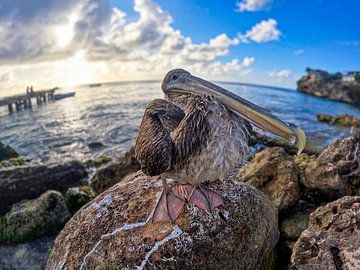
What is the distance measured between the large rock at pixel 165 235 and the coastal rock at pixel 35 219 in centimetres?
383

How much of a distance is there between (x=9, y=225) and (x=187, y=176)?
5.97 m

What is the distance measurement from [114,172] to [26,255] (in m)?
3.17

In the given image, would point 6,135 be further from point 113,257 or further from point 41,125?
point 113,257

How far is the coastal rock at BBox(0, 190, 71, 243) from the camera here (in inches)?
302

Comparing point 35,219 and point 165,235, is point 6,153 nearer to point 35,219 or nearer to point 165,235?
A: point 35,219

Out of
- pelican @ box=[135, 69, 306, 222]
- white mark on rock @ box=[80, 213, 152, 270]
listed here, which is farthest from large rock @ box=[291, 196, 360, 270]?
white mark on rock @ box=[80, 213, 152, 270]

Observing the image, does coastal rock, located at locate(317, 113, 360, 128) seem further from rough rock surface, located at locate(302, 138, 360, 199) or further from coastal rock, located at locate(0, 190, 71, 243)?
coastal rock, located at locate(0, 190, 71, 243)

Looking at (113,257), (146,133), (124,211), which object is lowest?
(113,257)

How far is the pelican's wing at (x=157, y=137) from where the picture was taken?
12.0 ft

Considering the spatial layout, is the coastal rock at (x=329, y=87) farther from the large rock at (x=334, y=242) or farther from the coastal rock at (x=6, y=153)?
the large rock at (x=334, y=242)

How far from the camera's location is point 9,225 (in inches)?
308

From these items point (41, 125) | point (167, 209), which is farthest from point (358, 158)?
point (41, 125)

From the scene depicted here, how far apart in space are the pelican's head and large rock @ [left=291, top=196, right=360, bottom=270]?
1369 millimetres

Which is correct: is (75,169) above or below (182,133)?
below
